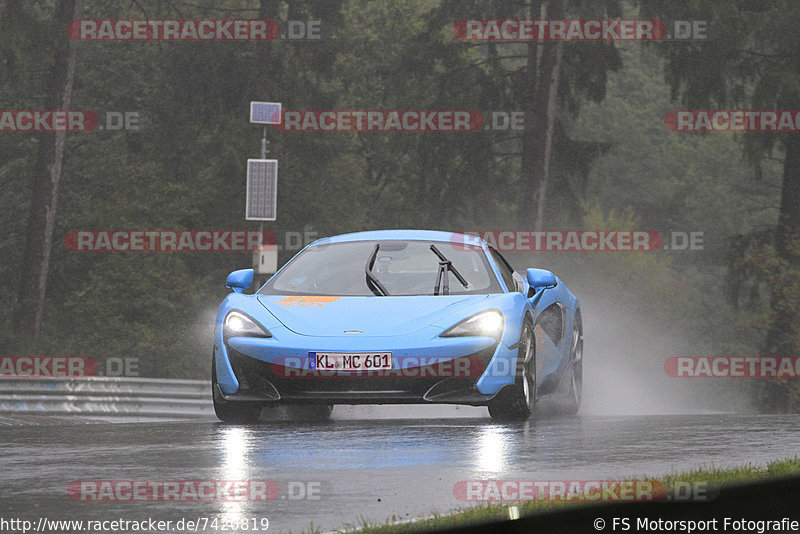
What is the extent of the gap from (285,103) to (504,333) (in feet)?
109

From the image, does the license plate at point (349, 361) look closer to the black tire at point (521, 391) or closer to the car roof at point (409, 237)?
the black tire at point (521, 391)

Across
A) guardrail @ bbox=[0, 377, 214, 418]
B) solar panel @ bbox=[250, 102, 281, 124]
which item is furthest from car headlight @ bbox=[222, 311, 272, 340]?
solar panel @ bbox=[250, 102, 281, 124]

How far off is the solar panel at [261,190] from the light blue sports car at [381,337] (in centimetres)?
1416

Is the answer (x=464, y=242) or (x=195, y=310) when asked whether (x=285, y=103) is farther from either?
(x=464, y=242)

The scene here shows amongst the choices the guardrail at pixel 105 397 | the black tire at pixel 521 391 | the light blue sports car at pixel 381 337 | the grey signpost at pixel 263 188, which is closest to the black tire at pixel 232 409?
the light blue sports car at pixel 381 337

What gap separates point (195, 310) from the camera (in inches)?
1532

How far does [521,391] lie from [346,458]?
98.1 inches

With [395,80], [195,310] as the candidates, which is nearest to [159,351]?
[195,310]

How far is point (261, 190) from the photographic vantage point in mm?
25922

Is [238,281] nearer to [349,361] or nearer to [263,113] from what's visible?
[349,361]

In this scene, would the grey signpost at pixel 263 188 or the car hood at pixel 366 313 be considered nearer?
the car hood at pixel 366 313

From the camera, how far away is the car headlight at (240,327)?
411 inches

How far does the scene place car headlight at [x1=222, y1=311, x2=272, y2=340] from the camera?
10445 millimetres

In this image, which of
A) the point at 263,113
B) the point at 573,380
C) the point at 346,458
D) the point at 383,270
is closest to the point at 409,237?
the point at 383,270
